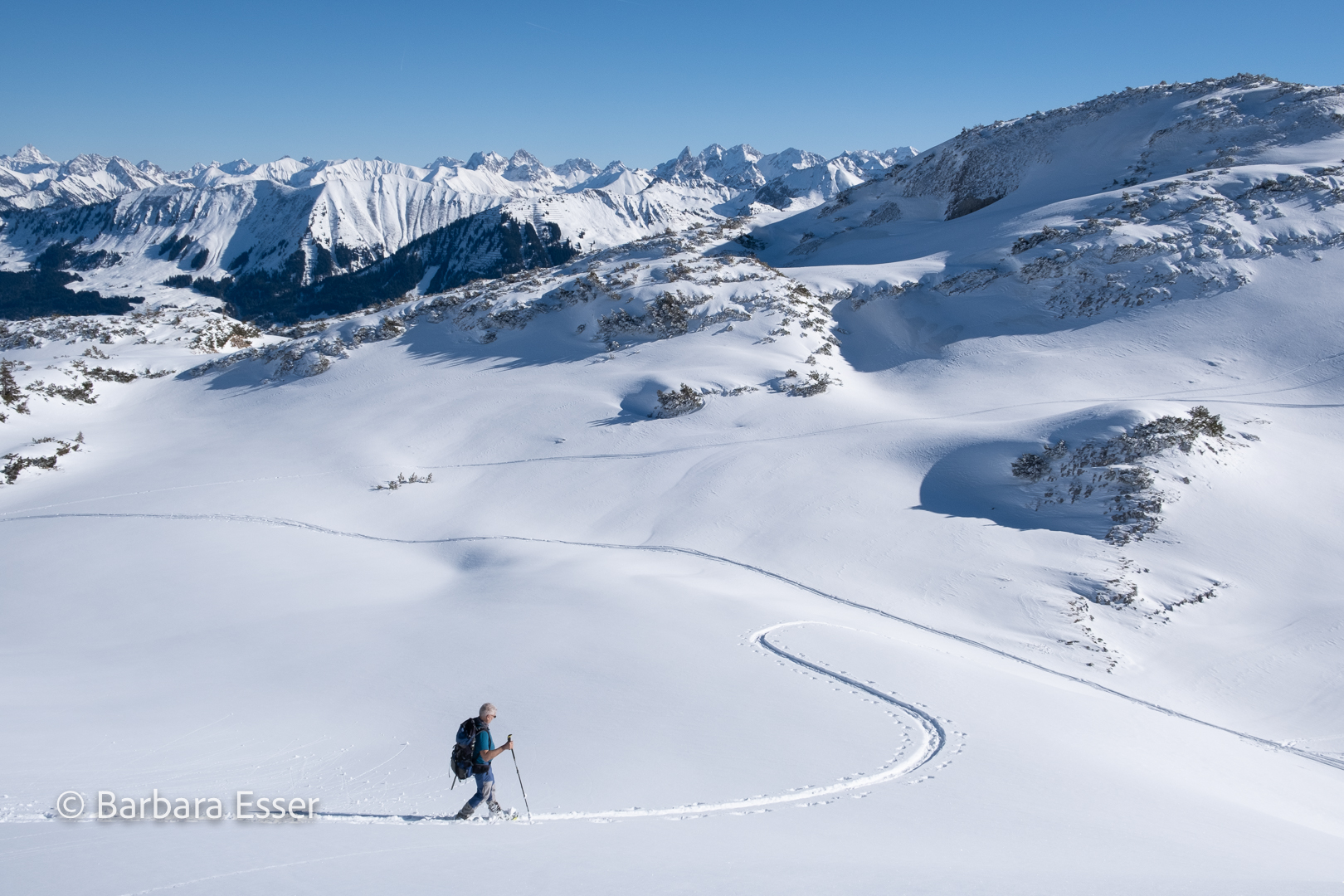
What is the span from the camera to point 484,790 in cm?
721

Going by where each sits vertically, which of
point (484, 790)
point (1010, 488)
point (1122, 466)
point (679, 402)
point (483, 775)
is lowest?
point (1010, 488)

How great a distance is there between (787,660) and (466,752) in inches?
261

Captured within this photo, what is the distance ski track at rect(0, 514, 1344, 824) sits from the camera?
7.38 metres

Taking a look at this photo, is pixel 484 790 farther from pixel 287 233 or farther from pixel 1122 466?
pixel 287 233

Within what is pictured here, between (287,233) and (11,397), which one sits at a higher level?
(287,233)

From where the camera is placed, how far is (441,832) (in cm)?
655

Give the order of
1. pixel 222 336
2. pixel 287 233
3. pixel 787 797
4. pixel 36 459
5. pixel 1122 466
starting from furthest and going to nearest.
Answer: pixel 287 233, pixel 222 336, pixel 36 459, pixel 1122 466, pixel 787 797

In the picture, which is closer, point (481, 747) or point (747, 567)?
point (481, 747)

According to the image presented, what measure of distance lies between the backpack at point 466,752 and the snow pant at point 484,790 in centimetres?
8

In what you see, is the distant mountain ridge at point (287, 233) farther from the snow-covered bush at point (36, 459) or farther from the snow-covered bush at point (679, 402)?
the snow-covered bush at point (679, 402)

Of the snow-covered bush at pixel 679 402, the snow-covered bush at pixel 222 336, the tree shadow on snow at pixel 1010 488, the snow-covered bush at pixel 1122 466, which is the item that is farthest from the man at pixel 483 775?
the snow-covered bush at pixel 222 336

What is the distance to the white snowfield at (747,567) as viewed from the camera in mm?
6902

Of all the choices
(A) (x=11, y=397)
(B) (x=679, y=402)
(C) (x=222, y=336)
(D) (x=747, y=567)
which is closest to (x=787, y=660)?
(D) (x=747, y=567)

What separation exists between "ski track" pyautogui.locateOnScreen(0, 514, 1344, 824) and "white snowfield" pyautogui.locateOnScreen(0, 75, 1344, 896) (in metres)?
0.10
